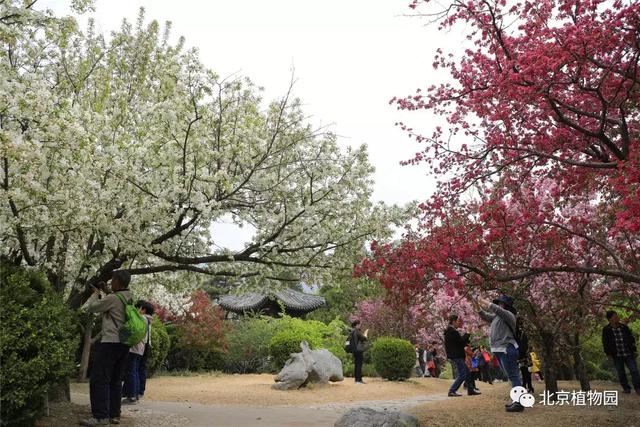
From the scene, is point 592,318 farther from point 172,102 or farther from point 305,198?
point 172,102

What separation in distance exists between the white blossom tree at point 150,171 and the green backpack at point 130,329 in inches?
33.0

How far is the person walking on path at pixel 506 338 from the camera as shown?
7195mm

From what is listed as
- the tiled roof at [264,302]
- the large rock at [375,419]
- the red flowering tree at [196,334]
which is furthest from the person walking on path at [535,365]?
the tiled roof at [264,302]

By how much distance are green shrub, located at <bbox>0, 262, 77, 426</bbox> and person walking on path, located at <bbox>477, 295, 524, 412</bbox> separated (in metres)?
5.52

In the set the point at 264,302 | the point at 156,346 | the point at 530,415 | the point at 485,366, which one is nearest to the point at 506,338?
the point at 530,415

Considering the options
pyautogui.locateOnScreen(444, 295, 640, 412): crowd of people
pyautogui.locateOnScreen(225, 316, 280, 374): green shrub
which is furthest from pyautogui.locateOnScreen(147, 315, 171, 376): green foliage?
pyautogui.locateOnScreen(444, 295, 640, 412): crowd of people

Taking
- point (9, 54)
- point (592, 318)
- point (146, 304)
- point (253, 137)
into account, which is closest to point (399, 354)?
point (592, 318)

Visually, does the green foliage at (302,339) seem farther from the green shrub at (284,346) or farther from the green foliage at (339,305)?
the green foliage at (339,305)

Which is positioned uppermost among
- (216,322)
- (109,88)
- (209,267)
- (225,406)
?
(109,88)

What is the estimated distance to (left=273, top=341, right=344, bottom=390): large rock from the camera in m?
12.4

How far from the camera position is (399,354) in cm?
1495

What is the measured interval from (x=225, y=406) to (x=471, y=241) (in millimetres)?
5574

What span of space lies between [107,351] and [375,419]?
3.30 meters

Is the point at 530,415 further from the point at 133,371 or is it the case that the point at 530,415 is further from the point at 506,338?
the point at 133,371
